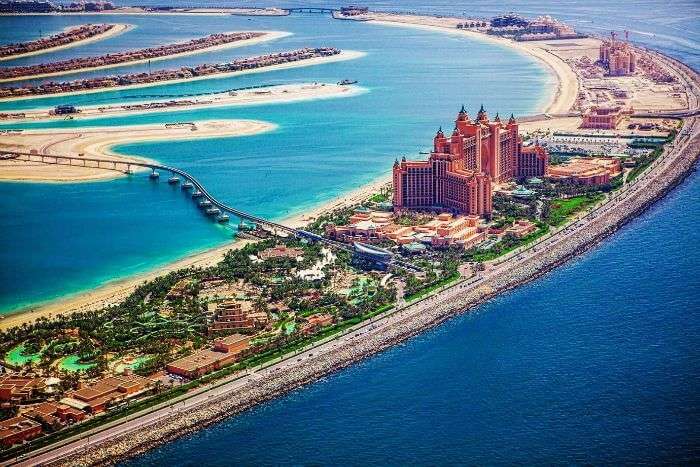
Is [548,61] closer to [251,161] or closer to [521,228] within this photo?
[251,161]

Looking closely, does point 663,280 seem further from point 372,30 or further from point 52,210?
point 372,30

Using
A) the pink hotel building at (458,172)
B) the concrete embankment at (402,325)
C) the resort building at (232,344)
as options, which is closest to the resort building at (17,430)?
the concrete embankment at (402,325)

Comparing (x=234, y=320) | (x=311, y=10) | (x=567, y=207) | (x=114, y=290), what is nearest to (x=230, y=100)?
(x=567, y=207)

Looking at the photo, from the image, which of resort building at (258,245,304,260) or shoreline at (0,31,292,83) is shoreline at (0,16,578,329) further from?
shoreline at (0,31,292,83)

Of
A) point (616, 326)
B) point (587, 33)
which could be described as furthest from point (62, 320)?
point (587, 33)

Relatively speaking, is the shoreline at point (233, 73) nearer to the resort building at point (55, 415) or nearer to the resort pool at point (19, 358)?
the resort pool at point (19, 358)

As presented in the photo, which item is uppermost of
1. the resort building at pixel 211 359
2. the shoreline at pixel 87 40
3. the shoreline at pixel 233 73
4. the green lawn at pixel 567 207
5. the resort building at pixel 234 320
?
the shoreline at pixel 87 40

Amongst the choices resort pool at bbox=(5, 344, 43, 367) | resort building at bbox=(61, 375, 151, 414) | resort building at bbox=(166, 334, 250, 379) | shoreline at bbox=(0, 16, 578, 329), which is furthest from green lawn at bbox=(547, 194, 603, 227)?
resort pool at bbox=(5, 344, 43, 367)
